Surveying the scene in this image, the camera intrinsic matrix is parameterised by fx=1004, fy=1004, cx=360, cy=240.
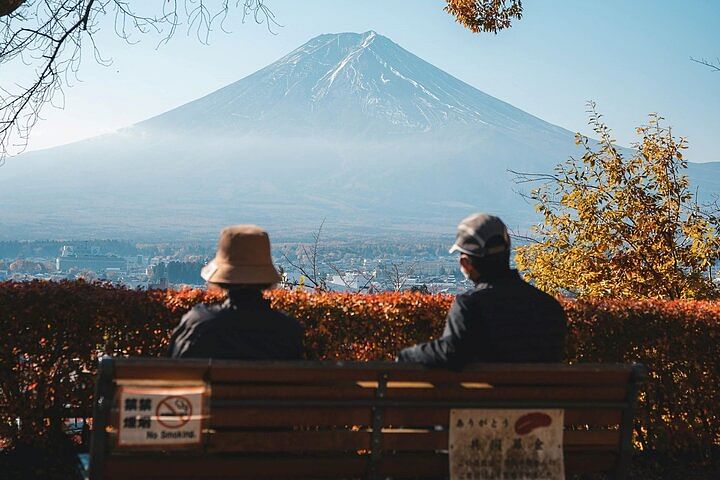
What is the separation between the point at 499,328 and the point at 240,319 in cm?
103

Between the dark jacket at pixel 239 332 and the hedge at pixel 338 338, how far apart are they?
1.48 m

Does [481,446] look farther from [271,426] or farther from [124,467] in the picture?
[124,467]

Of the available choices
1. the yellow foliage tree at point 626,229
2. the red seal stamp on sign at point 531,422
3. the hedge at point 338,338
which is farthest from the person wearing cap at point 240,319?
the yellow foliage tree at point 626,229

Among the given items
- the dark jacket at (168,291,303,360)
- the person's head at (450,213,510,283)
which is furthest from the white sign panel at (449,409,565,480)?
the dark jacket at (168,291,303,360)

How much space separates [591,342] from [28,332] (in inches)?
126

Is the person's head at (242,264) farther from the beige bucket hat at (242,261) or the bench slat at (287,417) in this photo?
the bench slat at (287,417)

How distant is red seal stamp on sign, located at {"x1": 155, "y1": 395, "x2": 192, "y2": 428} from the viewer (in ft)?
12.0

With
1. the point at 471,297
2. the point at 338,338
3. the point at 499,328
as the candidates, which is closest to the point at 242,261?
the point at 471,297

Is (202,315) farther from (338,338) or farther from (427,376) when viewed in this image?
(338,338)

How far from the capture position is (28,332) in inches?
215

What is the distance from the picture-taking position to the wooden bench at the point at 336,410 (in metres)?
3.66

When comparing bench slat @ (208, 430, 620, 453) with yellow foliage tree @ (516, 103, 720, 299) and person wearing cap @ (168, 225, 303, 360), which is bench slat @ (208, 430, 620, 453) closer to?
person wearing cap @ (168, 225, 303, 360)

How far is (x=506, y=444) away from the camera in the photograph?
396cm

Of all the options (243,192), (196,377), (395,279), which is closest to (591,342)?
(196,377)
